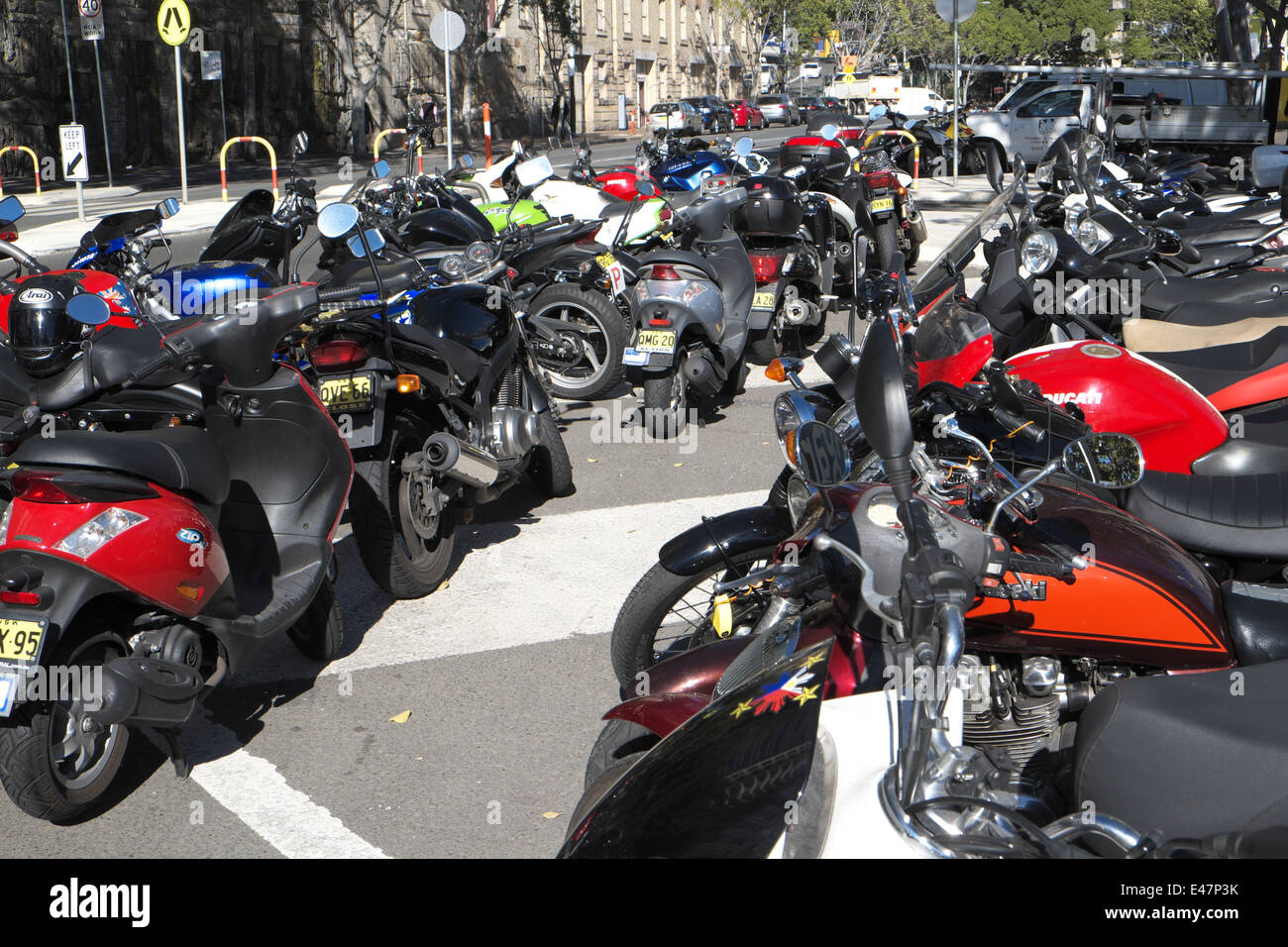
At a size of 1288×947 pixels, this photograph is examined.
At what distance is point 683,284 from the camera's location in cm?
735

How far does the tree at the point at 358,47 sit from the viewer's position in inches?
1403

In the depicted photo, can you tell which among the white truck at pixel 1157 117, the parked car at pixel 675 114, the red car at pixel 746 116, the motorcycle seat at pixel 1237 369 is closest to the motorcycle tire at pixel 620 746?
the motorcycle seat at pixel 1237 369

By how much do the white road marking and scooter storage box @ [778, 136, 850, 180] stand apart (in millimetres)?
8504

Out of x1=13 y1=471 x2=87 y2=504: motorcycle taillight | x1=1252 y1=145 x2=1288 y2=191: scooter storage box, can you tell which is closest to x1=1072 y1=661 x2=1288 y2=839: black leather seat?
x1=13 y1=471 x2=87 y2=504: motorcycle taillight

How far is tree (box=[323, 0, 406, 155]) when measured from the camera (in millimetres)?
35625

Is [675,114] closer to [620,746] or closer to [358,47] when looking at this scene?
[358,47]

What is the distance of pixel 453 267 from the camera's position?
216 inches

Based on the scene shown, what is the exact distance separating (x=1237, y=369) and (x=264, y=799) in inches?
152

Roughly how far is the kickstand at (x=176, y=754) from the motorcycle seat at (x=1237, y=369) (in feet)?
12.5
